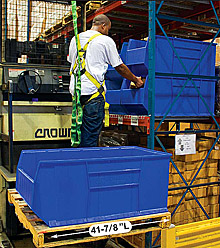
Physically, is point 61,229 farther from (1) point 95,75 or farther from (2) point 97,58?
(2) point 97,58

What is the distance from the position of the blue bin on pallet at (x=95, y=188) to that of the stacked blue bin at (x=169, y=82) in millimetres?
1205

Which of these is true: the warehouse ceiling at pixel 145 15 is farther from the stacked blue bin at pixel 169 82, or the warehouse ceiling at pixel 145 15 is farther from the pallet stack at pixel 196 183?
the pallet stack at pixel 196 183

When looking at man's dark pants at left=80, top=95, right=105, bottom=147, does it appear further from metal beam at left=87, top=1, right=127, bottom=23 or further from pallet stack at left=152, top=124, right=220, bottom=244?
metal beam at left=87, top=1, right=127, bottom=23

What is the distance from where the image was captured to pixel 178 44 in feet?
13.5

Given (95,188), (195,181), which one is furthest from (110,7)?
(95,188)

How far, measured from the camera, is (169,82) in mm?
4094

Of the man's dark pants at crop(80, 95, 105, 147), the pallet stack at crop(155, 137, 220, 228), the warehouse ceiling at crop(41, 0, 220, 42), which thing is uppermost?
the warehouse ceiling at crop(41, 0, 220, 42)

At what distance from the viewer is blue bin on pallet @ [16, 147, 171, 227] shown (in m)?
2.45

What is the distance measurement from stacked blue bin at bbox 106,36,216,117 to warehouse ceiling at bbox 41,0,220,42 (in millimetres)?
391

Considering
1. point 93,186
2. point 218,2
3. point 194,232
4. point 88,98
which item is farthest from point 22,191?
point 218,2

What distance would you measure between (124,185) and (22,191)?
2.72 feet

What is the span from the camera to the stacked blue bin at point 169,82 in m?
4.00

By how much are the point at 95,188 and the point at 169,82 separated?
75.3 inches

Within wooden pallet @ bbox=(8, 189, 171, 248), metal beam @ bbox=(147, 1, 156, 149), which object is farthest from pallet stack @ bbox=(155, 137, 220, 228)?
wooden pallet @ bbox=(8, 189, 171, 248)
